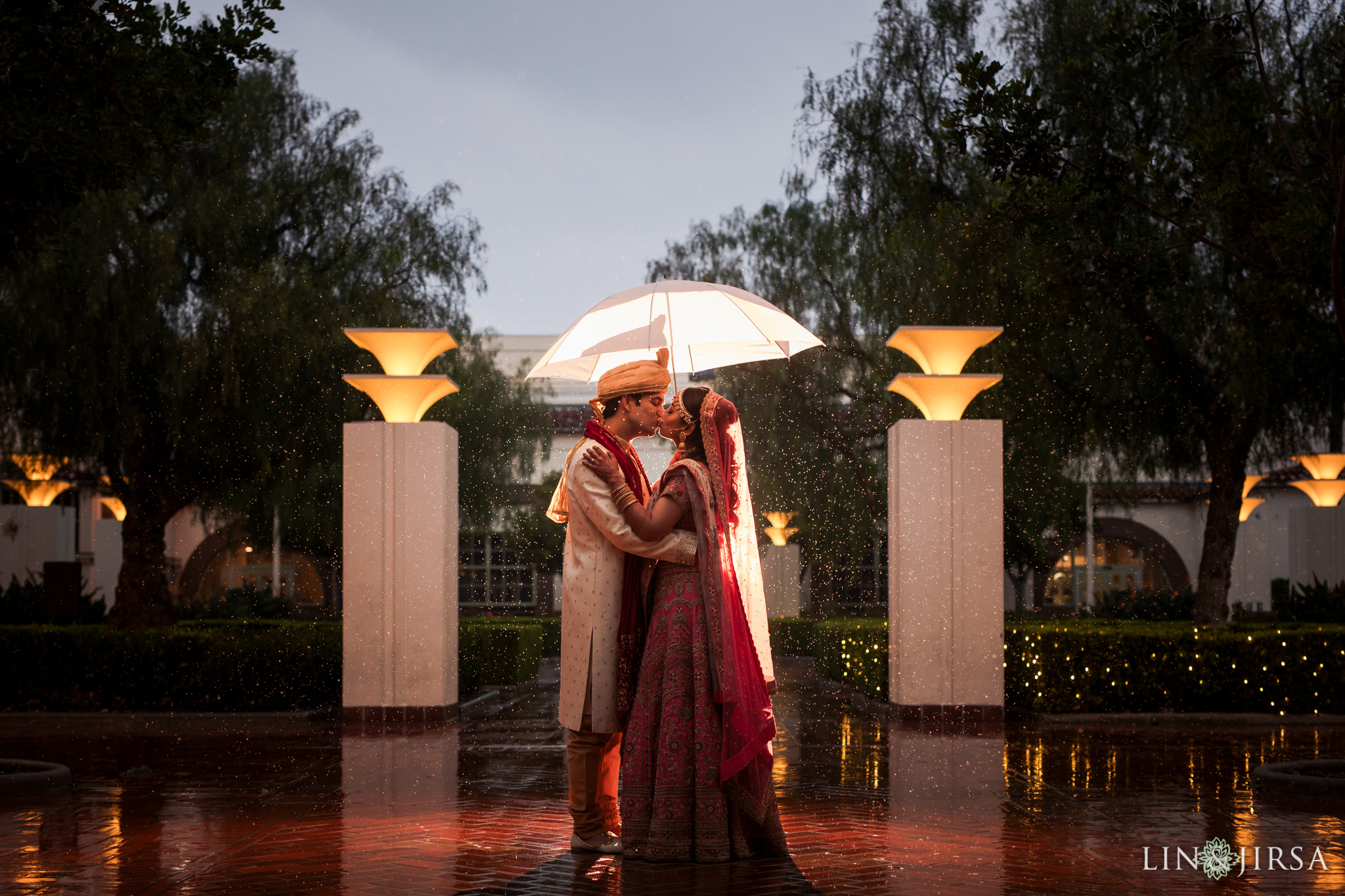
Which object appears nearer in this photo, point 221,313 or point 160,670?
point 160,670

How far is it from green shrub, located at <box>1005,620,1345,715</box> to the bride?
20.7ft

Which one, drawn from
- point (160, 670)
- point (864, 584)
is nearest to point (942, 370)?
point (160, 670)

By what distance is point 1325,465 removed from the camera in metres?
18.8

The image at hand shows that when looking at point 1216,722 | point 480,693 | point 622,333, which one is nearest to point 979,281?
point 1216,722

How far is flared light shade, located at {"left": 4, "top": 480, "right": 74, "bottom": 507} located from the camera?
62.1 ft

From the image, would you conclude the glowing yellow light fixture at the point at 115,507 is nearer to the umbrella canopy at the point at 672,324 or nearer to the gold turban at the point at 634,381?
the umbrella canopy at the point at 672,324

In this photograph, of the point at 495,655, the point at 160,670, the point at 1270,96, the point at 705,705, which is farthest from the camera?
the point at 495,655

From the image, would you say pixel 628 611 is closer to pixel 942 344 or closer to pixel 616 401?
pixel 616 401

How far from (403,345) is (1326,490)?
Result: 15.3 metres

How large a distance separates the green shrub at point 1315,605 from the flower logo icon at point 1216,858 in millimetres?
10329

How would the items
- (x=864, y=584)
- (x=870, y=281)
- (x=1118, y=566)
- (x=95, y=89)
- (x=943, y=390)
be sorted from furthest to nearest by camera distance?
1. (x=1118, y=566)
2. (x=864, y=584)
3. (x=870, y=281)
4. (x=943, y=390)
5. (x=95, y=89)

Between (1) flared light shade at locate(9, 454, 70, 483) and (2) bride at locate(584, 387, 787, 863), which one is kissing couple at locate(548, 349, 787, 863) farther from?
(1) flared light shade at locate(9, 454, 70, 483)

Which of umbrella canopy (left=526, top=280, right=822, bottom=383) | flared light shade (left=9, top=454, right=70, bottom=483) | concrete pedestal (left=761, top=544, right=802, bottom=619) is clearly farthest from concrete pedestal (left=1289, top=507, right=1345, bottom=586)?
flared light shade (left=9, top=454, right=70, bottom=483)

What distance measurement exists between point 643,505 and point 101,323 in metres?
10.2
